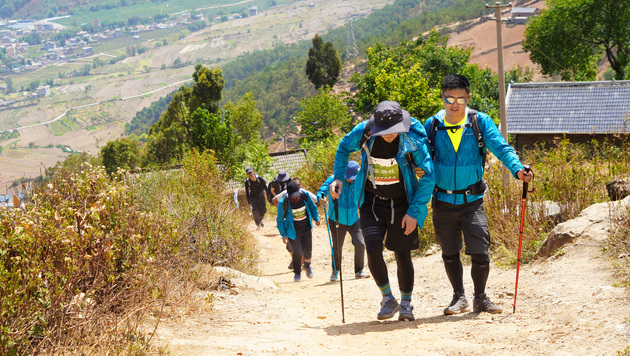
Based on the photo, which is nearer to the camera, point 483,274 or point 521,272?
point 483,274

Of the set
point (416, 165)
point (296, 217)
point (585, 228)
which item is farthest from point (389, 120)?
point (296, 217)

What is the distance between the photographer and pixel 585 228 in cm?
577

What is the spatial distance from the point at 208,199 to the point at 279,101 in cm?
13318

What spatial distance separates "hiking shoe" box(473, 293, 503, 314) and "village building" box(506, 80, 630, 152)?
26197mm

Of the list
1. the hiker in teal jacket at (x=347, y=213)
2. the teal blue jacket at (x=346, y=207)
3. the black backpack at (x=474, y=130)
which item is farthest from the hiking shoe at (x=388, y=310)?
the black backpack at (x=474, y=130)

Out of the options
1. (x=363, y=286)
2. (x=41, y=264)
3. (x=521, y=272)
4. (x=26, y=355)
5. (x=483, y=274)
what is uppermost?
(x=41, y=264)

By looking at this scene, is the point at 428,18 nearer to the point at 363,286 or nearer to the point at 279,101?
the point at 279,101

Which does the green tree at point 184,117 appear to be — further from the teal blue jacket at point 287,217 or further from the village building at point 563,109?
the teal blue jacket at point 287,217

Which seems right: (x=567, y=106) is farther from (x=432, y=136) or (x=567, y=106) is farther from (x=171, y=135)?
(x=171, y=135)

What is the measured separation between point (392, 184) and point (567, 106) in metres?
29.1

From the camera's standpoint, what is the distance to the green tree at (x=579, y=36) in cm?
4788

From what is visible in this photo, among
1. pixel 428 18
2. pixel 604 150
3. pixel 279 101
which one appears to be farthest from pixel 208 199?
pixel 428 18

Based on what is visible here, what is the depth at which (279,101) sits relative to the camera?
13975 centimetres

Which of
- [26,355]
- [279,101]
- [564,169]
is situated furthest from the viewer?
[279,101]
